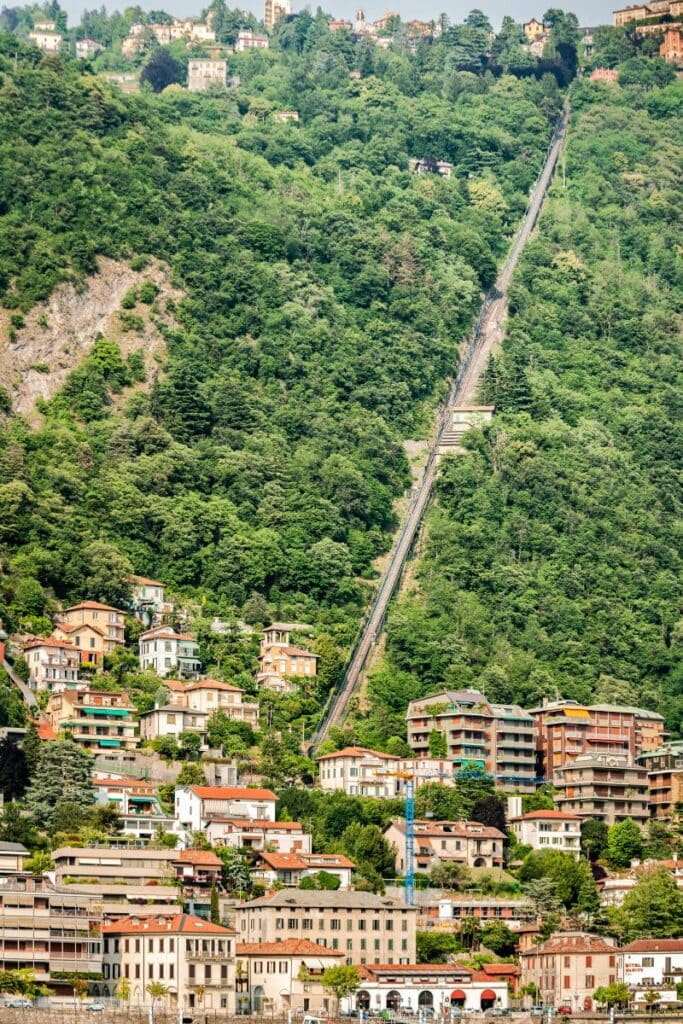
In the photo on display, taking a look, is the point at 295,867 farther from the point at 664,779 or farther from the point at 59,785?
the point at 664,779

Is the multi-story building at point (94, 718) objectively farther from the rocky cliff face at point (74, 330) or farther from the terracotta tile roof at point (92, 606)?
the rocky cliff face at point (74, 330)

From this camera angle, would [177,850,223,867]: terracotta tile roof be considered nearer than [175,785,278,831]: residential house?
Yes

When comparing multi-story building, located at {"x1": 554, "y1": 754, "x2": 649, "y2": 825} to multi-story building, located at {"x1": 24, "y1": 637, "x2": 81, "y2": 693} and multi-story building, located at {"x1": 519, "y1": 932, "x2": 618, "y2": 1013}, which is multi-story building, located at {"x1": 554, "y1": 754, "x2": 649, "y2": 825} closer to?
multi-story building, located at {"x1": 519, "y1": 932, "x2": 618, "y2": 1013}

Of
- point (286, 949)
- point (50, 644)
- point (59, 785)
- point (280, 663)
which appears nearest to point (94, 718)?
point (50, 644)

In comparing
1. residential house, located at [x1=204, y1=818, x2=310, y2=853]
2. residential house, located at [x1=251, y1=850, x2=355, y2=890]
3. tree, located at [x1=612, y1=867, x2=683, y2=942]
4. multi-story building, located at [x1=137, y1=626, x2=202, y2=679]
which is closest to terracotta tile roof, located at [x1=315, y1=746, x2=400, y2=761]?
residential house, located at [x1=204, y1=818, x2=310, y2=853]

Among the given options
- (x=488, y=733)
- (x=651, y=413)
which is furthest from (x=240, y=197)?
(x=488, y=733)

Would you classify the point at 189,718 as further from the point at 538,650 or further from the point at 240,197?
the point at 240,197
